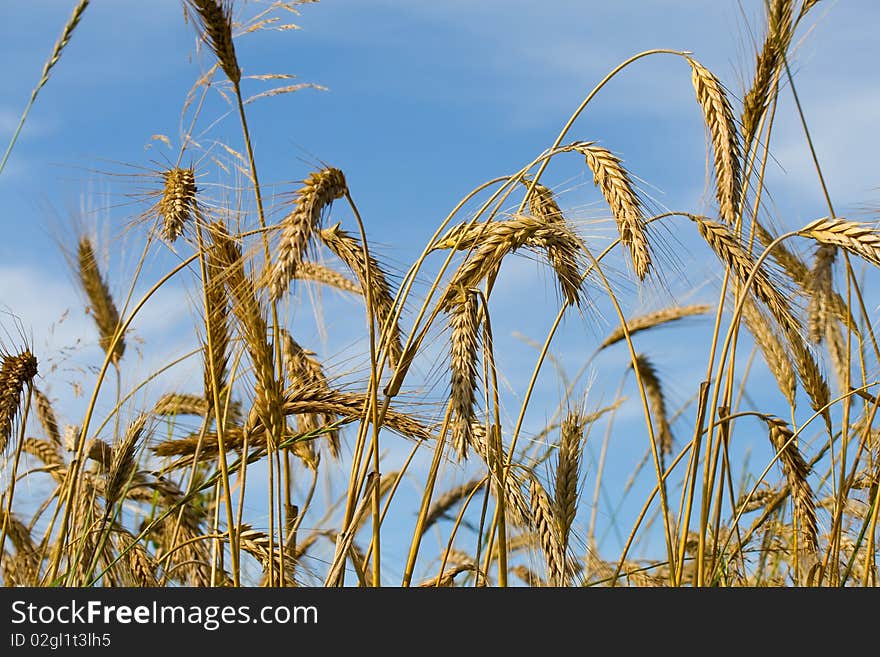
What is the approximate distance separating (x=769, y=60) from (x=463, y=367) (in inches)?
74.4

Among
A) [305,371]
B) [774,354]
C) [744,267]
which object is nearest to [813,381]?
[774,354]

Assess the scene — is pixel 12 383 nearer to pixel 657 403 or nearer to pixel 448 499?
pixel 448 499

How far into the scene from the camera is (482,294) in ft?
8.75

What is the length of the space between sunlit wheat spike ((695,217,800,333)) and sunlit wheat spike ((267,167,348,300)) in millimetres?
1097

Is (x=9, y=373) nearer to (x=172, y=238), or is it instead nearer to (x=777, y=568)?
(x=172, y=238)

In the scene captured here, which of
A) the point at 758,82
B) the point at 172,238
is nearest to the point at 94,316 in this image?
the point at 172,238

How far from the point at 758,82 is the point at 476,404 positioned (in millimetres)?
1838

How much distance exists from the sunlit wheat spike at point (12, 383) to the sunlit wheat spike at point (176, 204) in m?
0.67

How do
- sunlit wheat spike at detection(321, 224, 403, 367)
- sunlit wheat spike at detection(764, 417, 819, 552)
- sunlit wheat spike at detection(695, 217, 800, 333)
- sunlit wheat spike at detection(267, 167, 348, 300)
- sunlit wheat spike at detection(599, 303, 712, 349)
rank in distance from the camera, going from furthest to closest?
sunlit wheat spike at detection(599, 303, 712, 349)
sunlit wheat spike at detection(764, 417, 819, 552)
sunlit wheat spike at detection(321, 224, 403, 367)
sunlit wheat spike at detection(695, 217, 800, 333)
sunlit wheat spike at detection(267, 167, 348, 300)

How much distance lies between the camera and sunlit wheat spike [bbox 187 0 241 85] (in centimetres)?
302

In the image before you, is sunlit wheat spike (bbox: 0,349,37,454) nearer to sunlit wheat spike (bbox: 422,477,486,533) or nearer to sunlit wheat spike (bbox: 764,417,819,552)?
sunlit wheat spike (bbox: 422,477,486,533)

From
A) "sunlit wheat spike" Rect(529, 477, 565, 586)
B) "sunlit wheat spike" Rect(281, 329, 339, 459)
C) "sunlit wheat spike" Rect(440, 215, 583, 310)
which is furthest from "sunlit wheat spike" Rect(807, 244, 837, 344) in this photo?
"sunlit wheat spike" Rect(281, 329, 339, 459)

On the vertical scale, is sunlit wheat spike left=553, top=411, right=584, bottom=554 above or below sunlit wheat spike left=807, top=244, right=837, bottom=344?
below

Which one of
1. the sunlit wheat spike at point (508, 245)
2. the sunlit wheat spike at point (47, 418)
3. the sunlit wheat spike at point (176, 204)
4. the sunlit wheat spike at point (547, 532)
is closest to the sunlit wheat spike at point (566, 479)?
the sunlit wheat spike at point (547, 532)
